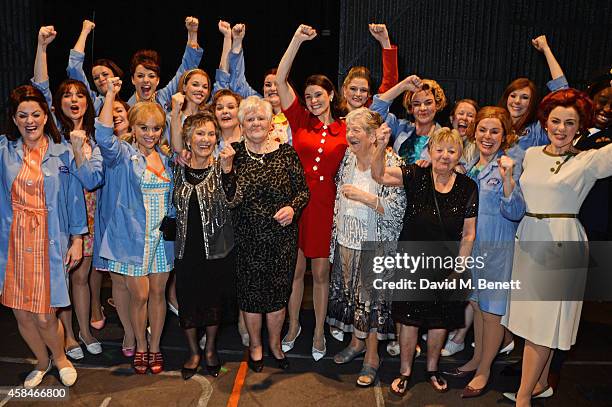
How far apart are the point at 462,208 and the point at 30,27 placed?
4.84 m

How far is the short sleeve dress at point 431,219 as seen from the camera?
3.00 m

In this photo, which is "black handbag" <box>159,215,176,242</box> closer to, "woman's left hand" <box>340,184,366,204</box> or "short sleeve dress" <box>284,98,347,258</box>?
"short sleeve dress" <box>284,98,347,258</box>

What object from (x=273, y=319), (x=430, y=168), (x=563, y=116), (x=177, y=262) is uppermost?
(x=563, y=116)

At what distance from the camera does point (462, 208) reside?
9.83 feet

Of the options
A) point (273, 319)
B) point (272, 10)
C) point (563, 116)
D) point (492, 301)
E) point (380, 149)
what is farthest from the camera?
point (272, 10)

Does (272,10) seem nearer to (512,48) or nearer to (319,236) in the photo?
(512,48)

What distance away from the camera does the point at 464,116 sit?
3639 mm

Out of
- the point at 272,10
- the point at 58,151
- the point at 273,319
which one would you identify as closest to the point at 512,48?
the point at 272,10

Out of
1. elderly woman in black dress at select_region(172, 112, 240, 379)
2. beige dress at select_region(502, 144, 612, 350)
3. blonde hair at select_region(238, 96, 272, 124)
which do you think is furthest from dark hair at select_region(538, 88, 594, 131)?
elderly woman in black dress at select_region(172, 112, 240, 379)

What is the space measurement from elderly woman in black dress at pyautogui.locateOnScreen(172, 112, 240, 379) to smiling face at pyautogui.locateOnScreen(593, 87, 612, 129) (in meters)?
2.06

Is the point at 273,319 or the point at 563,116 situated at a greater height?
the point at 563,116

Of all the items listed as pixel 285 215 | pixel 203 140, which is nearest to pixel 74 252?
pixel 203 140

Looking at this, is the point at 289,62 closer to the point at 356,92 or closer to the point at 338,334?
the point at 356,92

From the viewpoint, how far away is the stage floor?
3109 mm
